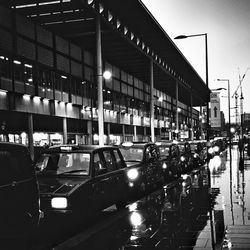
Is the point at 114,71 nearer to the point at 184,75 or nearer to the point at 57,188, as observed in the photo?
the point at 184,75

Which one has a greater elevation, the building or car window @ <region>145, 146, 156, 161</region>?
the building

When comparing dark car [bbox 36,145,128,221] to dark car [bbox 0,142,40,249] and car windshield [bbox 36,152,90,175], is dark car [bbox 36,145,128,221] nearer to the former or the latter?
car windshield [bbox 36,152,90,175]

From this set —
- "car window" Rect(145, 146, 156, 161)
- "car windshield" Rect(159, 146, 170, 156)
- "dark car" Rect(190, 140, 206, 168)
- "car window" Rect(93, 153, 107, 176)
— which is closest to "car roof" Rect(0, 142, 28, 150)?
"car window" Rect(93, 153, 107, 176)

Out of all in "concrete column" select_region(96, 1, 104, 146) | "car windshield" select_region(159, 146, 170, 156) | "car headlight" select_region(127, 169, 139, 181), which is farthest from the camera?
"concrete column" select_region(96, 1, 104, 146)

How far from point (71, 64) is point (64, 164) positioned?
25331 millimetres

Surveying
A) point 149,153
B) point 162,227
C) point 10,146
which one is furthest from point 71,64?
point 10,146

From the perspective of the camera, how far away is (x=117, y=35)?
37.0 meters

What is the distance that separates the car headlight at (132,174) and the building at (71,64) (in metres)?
13.2

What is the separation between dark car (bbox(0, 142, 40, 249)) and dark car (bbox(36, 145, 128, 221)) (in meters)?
1.76

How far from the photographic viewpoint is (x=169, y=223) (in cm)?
938

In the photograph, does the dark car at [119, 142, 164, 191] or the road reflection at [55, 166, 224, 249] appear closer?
the road reflection at [55, 166, 224, 249]

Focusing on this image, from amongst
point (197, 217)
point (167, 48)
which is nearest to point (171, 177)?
point (197, 217)

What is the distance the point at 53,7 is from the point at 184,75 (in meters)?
43.5

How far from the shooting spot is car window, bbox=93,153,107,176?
10242 millimetres
